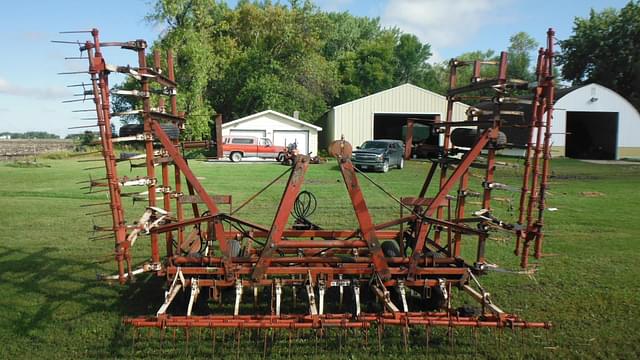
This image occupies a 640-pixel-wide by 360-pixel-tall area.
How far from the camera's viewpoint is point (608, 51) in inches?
1941

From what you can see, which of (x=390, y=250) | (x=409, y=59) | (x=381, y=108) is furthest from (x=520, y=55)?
(x=390, y=250)

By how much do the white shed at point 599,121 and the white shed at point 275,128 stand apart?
59.0ft

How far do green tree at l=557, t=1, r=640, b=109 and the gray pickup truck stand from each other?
29.0 meters

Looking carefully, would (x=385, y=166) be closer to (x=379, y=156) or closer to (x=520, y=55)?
(x=379, y=156)

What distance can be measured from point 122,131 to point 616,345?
523 centimetres

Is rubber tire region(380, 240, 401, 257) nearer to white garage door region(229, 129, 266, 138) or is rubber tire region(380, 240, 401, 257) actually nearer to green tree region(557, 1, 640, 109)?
white garage door region(229, 129, 266, 138)

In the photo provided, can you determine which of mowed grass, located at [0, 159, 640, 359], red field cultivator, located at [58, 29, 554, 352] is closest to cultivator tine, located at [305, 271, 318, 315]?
red field cultivator, located at [58, 29, 554, 352]

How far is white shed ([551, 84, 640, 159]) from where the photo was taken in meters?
35.5

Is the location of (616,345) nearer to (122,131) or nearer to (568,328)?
(568,328)

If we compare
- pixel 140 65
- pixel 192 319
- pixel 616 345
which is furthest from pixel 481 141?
pixel 140 65

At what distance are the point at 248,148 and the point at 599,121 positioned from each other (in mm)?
27468

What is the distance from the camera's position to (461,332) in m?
4.90

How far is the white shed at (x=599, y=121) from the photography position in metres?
35.5

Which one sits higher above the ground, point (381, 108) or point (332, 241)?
point (381, 108)
